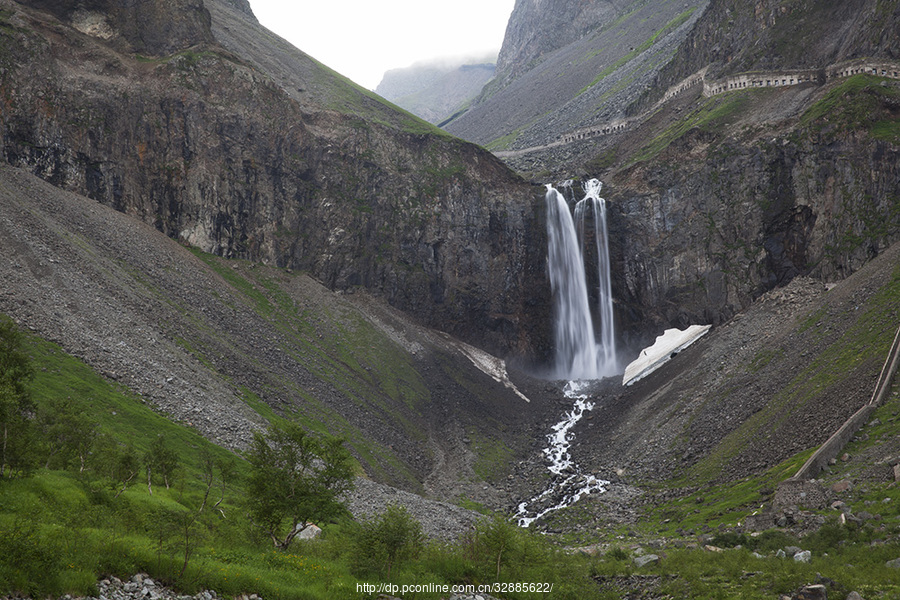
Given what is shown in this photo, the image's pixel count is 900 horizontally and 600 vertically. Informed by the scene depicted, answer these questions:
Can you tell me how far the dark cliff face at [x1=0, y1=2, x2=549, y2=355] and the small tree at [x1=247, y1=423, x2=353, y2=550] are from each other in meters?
59.5

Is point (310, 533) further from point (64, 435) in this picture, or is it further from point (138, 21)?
point (138, 21)

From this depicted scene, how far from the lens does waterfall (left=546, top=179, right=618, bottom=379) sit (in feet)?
321

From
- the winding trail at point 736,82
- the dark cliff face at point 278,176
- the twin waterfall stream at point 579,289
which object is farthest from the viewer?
the twin waterfall stream at point 579,289

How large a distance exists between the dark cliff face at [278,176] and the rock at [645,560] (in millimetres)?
63647

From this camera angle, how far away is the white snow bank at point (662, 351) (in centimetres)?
8306

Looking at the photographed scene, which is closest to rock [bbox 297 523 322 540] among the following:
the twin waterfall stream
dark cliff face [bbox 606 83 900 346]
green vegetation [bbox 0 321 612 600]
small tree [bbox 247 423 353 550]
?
green vegetation [bbox 0 321 612 600]

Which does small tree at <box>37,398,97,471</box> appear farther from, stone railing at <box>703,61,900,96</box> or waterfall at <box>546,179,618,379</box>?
stone railing at <box>703,61,900,96</box>

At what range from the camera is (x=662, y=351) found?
85.0m

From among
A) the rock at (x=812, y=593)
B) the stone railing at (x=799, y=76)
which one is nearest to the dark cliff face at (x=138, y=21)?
the stone railing at (x=799, y=76)

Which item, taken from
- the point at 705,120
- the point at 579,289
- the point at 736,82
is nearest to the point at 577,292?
the point at 579,289

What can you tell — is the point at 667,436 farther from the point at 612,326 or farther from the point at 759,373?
the point at 612,326

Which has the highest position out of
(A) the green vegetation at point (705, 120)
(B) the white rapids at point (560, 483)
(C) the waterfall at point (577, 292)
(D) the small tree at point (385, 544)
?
(A) the green vegetation at point (705, 120)

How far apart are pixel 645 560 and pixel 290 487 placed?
20.1 metres

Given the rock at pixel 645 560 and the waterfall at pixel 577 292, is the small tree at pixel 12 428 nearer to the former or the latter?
the rock at pixel 645 560
